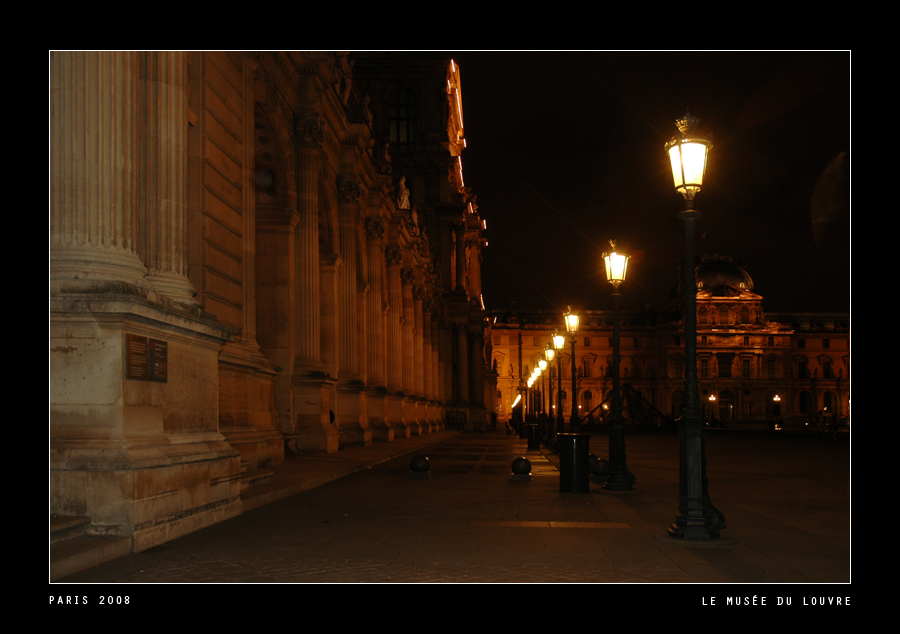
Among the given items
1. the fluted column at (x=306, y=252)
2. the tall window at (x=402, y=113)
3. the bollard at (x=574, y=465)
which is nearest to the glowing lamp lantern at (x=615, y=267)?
the bollard at (x=574, y=465)

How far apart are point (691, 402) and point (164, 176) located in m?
6.79

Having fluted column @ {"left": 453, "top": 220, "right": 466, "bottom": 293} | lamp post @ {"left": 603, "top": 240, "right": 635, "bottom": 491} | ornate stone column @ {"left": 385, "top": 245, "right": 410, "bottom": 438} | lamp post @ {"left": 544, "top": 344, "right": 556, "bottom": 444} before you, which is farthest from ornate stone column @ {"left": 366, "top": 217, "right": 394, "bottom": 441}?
fluted column @ {"left": 453, "top": 220, "right": 466, "bottom": 293}

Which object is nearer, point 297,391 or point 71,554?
point 71,554

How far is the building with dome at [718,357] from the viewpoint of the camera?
158 metres

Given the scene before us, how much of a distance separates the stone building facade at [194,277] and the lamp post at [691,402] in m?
5.47

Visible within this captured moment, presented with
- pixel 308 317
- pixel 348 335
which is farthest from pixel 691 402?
pixel 348 335

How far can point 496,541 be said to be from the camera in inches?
391

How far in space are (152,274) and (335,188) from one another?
21641 mm

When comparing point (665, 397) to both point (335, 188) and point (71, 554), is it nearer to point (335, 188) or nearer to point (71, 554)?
point (335, 188)

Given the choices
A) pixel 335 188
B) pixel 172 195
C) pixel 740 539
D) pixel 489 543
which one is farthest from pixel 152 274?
pixel 335 188

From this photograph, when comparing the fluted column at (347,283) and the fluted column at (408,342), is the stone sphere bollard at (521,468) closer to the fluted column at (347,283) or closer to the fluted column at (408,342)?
the fluted column at (347,283)

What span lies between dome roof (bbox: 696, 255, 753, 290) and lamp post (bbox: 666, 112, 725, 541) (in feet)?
517

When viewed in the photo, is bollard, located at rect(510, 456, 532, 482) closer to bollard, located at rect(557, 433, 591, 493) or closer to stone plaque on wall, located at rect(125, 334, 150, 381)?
bollard, located at rect(557, 433, 591, 493)

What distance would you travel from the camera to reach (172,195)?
11.1 metres
